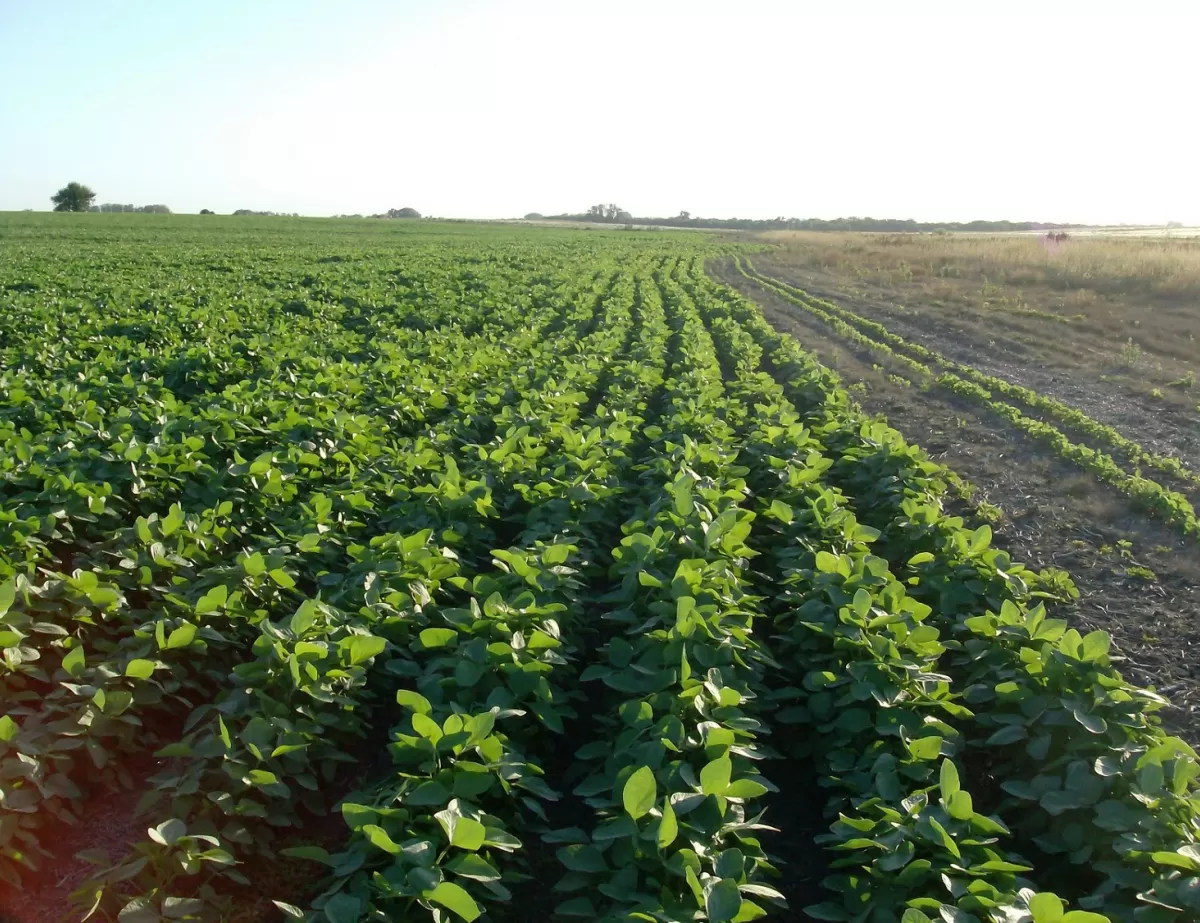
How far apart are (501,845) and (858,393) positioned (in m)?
10.8

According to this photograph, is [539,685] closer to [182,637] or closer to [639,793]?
[639,793]

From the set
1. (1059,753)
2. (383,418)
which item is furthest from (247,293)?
(1059,753)

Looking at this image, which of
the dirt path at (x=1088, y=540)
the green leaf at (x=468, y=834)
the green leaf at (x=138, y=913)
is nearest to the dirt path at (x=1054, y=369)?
the dirt path at (x=1088, y=540)

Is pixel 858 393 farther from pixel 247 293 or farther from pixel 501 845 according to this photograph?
pixel 247 293

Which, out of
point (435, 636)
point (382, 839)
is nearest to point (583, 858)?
point (382, 839)

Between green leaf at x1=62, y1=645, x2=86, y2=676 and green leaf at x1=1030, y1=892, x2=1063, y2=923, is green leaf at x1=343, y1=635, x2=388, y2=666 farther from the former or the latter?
green leaf at x1=1030, y1=892, x2=1063, y2=923

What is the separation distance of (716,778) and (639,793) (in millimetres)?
321

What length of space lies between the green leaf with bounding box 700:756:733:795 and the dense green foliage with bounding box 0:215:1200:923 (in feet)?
0.12

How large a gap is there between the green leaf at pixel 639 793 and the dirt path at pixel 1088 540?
10.2ft

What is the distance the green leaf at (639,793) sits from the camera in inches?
110

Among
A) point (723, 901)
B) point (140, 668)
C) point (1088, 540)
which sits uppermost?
point (140, 668)

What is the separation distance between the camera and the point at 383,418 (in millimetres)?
8469

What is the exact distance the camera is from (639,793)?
111 inches

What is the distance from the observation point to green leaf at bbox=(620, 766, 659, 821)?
110 inches
